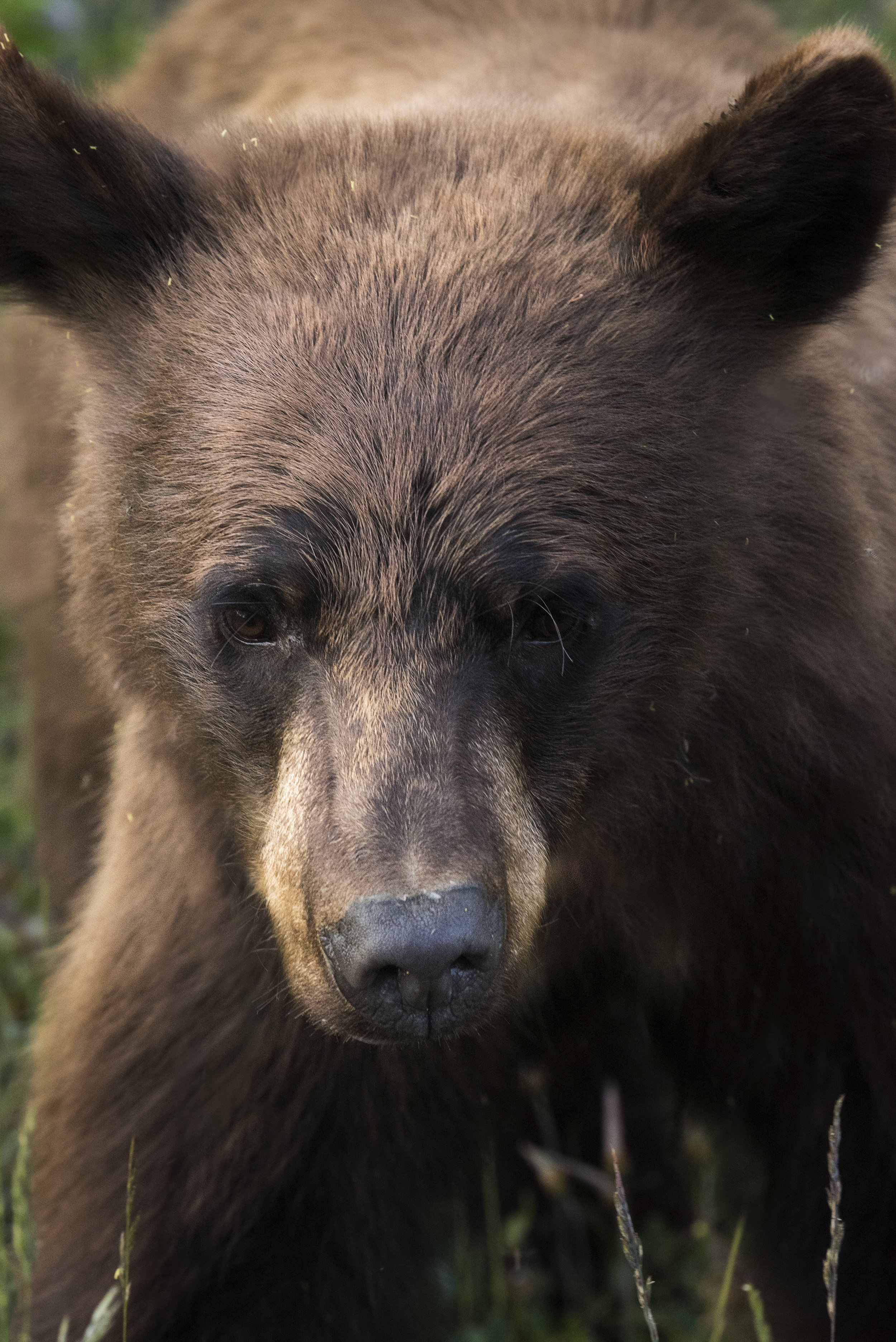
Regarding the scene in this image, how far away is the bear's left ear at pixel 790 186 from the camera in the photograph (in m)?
2.77

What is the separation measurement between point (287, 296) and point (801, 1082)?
6.73ft

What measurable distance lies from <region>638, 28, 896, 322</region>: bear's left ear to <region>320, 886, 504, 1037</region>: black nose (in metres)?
1.29

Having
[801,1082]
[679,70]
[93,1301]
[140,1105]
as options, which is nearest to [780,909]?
[801,1082]

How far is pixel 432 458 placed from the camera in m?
2.86

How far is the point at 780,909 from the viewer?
3461 millimetres

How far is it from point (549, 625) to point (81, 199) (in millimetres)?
1195

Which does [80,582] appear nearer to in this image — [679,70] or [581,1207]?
[679,70]

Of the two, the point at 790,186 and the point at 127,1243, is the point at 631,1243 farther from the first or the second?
the point at 790,186

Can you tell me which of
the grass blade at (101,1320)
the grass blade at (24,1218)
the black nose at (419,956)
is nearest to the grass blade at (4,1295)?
the grass blade at (24,1218)

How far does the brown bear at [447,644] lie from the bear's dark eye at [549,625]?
0.01 m

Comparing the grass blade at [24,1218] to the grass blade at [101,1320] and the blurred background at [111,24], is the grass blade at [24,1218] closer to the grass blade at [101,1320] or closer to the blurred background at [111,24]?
the grass blade at [101,1320]

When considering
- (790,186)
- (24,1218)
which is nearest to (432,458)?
(790,186)

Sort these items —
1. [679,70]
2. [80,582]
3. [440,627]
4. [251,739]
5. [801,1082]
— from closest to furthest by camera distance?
[440,627], [251,739], [80,582], [801,1082], [679,70]

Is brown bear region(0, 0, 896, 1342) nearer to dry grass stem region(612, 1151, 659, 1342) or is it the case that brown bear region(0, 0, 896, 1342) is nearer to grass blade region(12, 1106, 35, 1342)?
grass blade region(12, 1106, 35, 1342)
